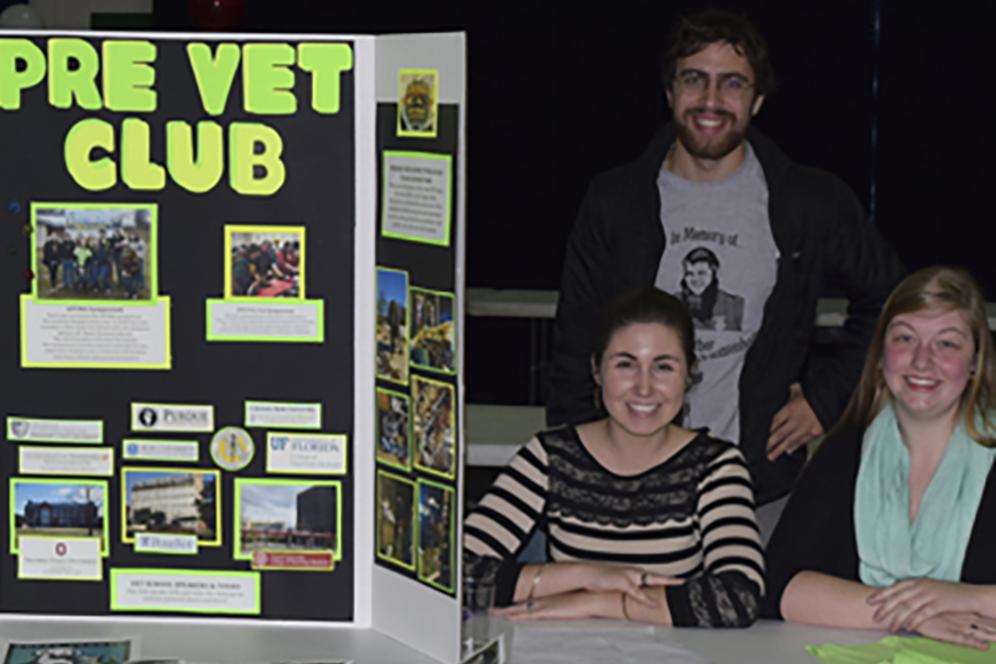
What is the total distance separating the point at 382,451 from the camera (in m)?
2.02

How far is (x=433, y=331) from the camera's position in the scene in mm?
1875

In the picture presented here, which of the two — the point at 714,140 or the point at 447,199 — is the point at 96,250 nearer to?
the point at 447,199

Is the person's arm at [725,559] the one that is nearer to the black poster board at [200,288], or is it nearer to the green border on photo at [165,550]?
the black poster board at [200,288]

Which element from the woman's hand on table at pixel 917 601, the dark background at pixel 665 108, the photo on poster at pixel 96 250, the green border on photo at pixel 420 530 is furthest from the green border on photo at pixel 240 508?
the dark background at pixel 665 108

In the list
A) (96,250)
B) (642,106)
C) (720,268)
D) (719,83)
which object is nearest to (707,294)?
(720,268)

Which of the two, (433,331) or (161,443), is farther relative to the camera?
(161,443)

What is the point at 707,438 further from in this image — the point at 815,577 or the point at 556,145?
the point at 556,145

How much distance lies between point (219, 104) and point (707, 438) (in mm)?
998

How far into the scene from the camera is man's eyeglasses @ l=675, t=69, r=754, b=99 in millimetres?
2900

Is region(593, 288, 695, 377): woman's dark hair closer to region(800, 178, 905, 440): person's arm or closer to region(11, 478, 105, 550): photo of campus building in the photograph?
region(800, 178, 905, 440): person's arm

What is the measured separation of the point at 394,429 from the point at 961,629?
87cm

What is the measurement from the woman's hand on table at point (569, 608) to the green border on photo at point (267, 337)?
1.67ft

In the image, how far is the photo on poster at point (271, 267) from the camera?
2.03 meters

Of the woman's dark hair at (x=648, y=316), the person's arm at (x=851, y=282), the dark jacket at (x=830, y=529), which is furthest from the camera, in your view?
the person's arm at (x=851, y=282)
